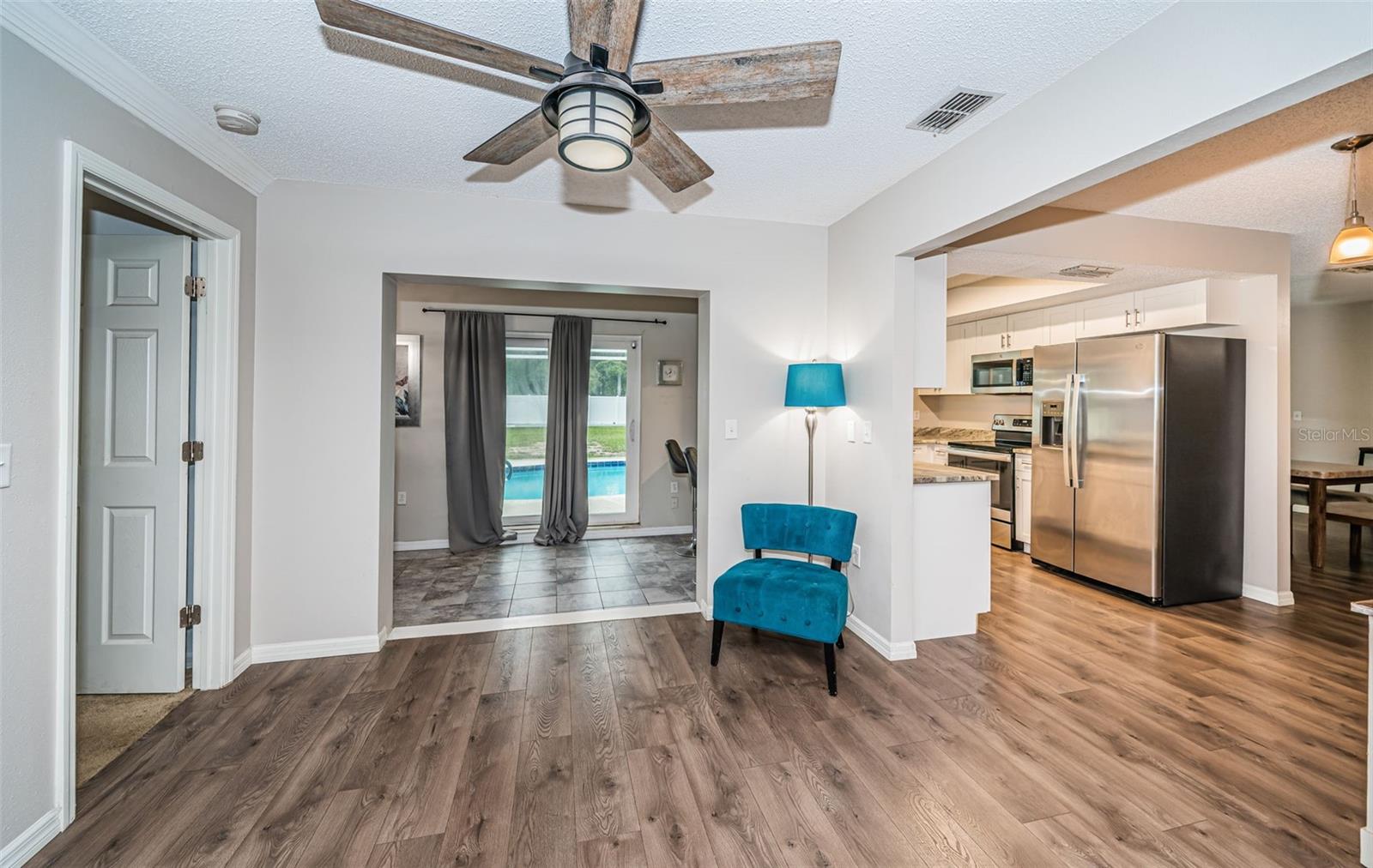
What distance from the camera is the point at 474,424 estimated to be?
5.30 meters

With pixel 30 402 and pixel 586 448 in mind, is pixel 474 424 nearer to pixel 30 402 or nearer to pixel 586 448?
pixel 586 448

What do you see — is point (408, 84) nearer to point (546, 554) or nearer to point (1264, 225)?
point (546, 554)

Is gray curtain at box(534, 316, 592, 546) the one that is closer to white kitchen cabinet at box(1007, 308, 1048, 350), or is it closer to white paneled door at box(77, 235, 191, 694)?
white paneled door at box(77, 235, 191, 694)

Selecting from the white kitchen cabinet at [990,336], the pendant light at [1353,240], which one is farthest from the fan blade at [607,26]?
the white kitchen cabinet at [990,336]

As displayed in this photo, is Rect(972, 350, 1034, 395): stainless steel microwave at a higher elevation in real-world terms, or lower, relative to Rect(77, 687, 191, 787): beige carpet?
higher

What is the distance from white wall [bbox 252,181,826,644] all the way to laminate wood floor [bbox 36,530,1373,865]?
0.44 m

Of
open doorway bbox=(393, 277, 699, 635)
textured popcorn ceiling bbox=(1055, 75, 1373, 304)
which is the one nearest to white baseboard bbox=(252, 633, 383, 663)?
open doorway bbox=(393, 277, 699, 635)

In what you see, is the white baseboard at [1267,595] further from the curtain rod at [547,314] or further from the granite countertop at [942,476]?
the curtain rod at [547,314]

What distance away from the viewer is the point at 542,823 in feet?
5.94

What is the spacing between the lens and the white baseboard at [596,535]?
526 cm

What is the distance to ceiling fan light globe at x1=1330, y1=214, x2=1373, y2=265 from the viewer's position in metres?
2.68

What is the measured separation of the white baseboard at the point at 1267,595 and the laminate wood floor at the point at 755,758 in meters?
0.65

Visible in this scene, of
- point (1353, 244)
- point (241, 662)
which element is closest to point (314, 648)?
point (241, 662)

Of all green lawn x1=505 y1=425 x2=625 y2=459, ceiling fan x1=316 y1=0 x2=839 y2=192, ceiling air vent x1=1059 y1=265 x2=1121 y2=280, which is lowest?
green lawn x1=505 y1=425 x2=625 y2=459
